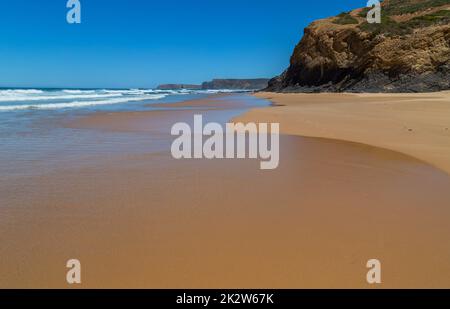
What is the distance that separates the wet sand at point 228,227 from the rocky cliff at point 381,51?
27.2 meters

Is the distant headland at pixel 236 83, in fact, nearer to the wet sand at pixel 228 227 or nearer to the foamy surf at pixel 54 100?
the foamy surf at pixel 54 100

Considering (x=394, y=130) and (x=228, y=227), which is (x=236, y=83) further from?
(x=228, y=227)

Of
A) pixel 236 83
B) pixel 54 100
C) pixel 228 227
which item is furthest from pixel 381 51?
pixel 236 83

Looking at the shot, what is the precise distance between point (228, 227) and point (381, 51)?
109 ft

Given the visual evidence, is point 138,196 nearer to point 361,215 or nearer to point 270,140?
point 361,215

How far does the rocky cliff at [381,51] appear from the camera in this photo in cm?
2844

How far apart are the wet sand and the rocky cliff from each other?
89.1 ft

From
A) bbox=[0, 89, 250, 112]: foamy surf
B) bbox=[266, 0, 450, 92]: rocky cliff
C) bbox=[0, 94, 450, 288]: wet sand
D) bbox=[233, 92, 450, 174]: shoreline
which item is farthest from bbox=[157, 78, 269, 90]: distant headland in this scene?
bbox=[0, 94, 450, 288]: wet sand

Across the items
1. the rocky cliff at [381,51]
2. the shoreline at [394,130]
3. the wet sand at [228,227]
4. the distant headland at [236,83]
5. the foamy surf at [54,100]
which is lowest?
the wet sand at [228,227]

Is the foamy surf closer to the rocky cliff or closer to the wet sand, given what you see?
the wet sand

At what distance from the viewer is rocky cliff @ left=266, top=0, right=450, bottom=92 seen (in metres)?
28.4

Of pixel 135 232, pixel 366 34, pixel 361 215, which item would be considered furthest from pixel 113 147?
pixel 366 34

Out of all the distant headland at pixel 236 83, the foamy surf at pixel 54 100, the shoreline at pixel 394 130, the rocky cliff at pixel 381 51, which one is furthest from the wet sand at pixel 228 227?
the distant headland at pixel 236 83

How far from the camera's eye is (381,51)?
31.5 meters
